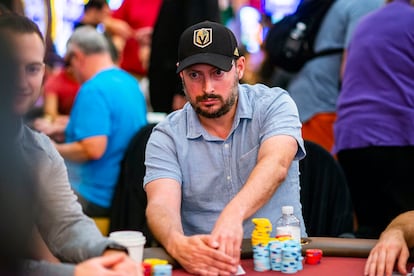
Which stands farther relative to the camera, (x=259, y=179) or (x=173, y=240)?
(x=259, y=179)

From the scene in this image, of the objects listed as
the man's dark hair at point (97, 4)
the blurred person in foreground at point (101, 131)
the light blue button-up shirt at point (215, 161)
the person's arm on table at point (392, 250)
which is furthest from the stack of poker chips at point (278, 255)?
the man's dark hair at point (97, 4)

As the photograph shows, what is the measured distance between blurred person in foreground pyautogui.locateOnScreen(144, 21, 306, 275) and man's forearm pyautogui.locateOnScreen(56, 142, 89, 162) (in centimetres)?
158

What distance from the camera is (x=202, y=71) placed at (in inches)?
122

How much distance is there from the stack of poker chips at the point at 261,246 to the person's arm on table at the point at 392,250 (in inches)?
11.8

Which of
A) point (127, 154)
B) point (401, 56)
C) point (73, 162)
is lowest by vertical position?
point (73, 162)

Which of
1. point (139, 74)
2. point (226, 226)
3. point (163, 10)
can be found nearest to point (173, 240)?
point (226, 226)

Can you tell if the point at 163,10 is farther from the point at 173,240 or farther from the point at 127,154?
the point at 173,240

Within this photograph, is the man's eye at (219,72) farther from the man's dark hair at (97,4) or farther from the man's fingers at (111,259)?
the man's dark hair at (97,4)

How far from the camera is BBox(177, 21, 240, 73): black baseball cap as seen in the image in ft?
10.1

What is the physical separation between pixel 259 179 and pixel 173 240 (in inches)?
17.1

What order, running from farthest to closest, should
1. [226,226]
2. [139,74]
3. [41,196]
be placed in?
[139,74], [226,226], [41,196]

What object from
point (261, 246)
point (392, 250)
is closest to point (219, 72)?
point (261, 246)

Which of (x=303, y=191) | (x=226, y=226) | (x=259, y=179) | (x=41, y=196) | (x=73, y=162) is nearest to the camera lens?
(x=41, y=196)

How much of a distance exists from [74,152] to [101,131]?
19cm
